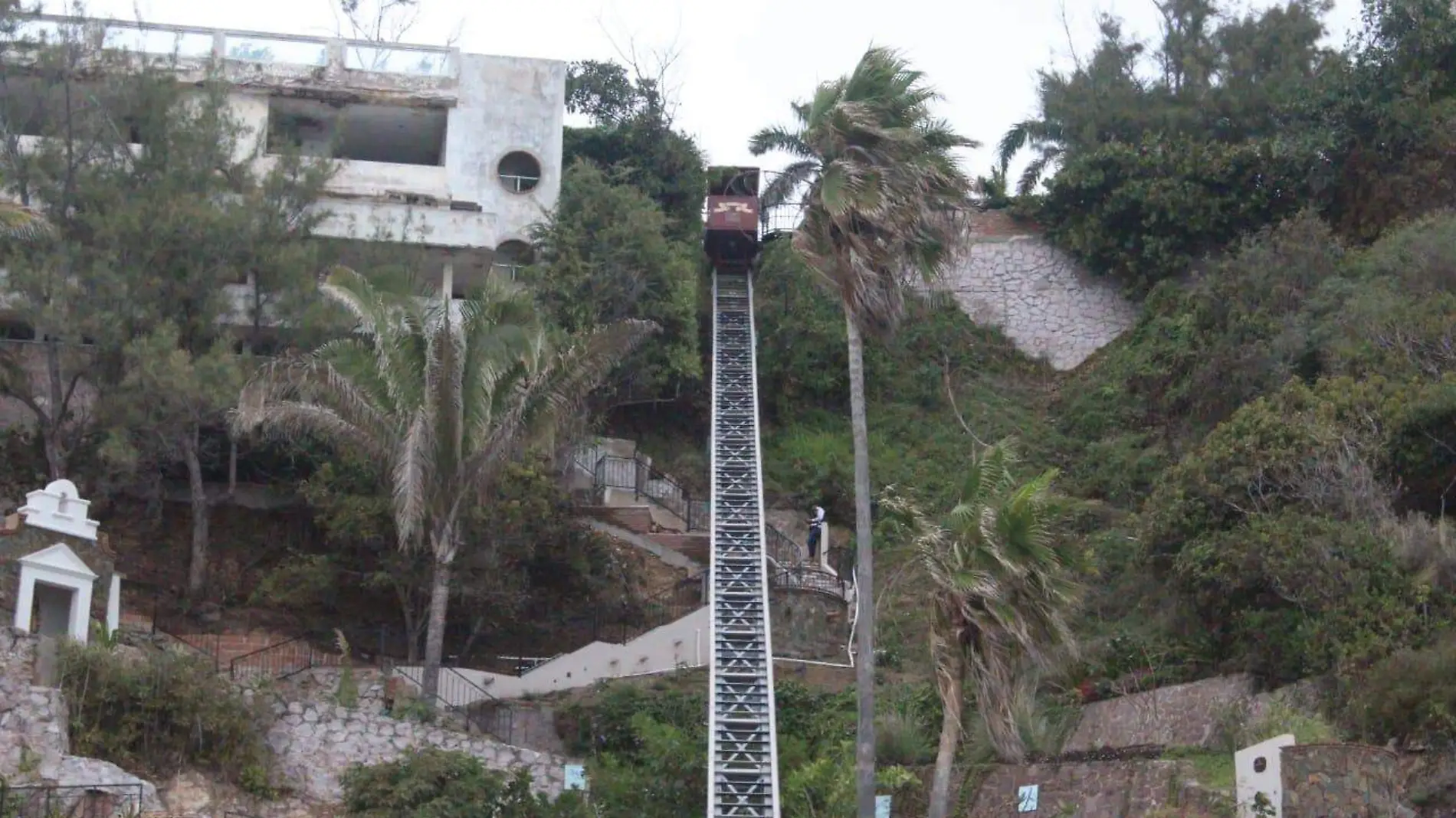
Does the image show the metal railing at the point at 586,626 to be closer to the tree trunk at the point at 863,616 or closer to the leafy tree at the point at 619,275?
the leafy tree at the point at 619,275

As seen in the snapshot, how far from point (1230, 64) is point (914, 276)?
880 inches

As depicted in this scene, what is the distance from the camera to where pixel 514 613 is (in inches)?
1229

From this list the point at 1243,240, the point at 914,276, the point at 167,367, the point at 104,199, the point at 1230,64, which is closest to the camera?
the point at 914,276

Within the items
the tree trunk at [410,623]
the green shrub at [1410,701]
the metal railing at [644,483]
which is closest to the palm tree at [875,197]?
the green shrub at [1410,701]

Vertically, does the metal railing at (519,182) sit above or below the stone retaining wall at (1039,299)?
above

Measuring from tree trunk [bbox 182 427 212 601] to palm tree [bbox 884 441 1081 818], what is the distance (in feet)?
47.7

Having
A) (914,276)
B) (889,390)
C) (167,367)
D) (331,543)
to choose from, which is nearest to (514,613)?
(331,543)

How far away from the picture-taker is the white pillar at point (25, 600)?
25.8 m

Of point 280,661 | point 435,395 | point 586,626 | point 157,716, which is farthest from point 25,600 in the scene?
point 586,626

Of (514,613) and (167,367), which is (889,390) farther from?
(167,367)

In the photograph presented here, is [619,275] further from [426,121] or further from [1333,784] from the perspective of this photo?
[1333,784]

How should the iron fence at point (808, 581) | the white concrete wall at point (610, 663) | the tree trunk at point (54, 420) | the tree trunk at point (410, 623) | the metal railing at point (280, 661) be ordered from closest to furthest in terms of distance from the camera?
the metal railing at point (280, 661) → the white concrete wall at point (610, 663) → the tree trunk at point (410, 623) → the tree trunk at point (54, 420) → the iron fence at point (808, 581)

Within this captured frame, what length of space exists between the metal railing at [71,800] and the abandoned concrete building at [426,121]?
17.7m

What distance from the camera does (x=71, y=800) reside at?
22719mm
